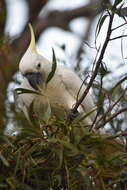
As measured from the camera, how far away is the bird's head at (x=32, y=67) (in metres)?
2.45

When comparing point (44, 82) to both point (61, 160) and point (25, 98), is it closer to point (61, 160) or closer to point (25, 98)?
point (25, 98)

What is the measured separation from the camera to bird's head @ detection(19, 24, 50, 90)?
96.5 inches

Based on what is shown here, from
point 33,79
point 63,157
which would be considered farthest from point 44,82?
point 63,157

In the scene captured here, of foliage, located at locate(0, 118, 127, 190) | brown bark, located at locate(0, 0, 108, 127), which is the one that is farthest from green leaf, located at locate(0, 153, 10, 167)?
brown bark, located at locate(0, 0, 108, 127)

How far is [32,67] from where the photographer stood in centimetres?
247

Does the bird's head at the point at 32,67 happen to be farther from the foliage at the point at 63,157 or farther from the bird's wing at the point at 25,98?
the foliage at the point at 63,157

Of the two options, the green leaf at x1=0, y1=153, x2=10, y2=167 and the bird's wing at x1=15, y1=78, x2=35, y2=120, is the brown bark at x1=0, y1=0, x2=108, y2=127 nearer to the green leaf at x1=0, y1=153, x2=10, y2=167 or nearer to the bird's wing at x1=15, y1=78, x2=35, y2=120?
the bird's wing at x1=15, y1=78, x2=35, y2=120

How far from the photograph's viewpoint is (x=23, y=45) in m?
4.02

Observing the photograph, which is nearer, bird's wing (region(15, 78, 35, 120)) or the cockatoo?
the cockatoo

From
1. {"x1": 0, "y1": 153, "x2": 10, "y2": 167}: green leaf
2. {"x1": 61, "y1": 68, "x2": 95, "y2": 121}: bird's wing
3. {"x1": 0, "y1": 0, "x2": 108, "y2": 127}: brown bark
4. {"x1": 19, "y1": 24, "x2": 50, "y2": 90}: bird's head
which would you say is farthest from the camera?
{"x1": 0, "y1": 0, "x2": 108, "y2": 127}: brown bark

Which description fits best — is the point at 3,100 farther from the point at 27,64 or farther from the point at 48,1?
the point at 48,1

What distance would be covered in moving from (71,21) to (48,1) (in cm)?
55

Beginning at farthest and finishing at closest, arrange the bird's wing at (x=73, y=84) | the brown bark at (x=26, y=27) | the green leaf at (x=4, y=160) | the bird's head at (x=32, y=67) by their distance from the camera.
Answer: the brown bark at (x=26, y=27), the bird's wing at (x=73, y=84), the bird's head at (x=32, y=67), the green leaf at (x=4, y=160)

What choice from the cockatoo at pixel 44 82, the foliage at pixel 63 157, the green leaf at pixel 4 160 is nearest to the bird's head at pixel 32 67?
the cockatoo at pixel 44 82
